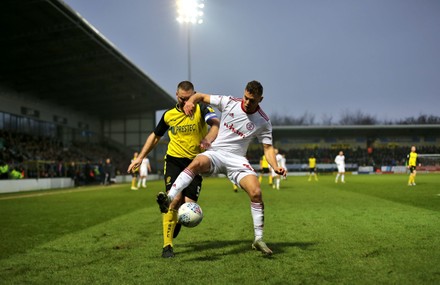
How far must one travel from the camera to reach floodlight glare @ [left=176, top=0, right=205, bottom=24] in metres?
35.5

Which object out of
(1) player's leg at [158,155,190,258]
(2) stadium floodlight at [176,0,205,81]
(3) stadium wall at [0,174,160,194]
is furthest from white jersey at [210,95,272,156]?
(2) stadium floodlight at [176,0,205,81]

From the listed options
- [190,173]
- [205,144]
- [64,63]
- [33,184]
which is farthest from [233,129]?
[64,63]

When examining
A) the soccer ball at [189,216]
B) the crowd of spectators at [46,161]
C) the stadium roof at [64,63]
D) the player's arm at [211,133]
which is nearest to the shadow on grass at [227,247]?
the soccer ball at [189,216]

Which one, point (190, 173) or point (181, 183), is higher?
point (190, 173)

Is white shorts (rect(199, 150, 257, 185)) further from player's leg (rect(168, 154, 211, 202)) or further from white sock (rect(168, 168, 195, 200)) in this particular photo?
white sock (rect(168, 168, 195, 200))

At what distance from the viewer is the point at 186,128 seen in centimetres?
629

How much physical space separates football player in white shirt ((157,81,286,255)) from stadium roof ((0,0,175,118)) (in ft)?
71.5

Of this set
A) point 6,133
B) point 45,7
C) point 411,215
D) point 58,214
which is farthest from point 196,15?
point 411,215

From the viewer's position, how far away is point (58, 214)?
12445 mm

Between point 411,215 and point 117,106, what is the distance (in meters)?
49.4

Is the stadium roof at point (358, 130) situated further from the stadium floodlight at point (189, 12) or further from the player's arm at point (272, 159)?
the player's arm at point (272, 159)

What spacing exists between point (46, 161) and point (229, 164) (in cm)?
2966

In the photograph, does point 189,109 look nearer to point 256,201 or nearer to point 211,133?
point 211,133

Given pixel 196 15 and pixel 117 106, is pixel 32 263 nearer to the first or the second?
pixel 196 15
